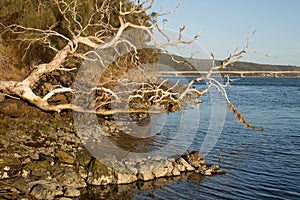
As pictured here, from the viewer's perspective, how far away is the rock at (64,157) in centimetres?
1065

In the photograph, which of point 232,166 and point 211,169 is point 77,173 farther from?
point 232,166

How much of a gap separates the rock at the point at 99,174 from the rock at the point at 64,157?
29.3 inches

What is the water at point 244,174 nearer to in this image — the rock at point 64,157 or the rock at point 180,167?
the rock at point 180,167

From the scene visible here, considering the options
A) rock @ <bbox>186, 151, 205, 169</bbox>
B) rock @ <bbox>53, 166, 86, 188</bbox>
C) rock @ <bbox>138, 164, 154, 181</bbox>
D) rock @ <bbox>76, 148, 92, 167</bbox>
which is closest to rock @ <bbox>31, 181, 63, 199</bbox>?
rock @ <bbox>53, 166, 86, 188</bbox>

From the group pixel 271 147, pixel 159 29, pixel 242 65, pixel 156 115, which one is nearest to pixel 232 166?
pixel 271 147

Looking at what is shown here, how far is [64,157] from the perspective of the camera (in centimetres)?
1081

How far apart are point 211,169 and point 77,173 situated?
4.72m

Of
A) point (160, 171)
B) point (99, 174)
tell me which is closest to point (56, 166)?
point (99, 174)

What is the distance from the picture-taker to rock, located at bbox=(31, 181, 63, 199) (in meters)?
8.34

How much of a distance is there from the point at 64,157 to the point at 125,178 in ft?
7.28

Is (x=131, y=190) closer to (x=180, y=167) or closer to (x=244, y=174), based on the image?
(x=180, y=167)

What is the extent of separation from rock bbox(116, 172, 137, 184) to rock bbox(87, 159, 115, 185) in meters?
0.19

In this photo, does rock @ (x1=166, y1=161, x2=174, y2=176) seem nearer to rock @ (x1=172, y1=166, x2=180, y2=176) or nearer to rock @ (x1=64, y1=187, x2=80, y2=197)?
rock @ (x1=172, y1=166, x2=180, y2=176)

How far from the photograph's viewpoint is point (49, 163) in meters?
10.1
